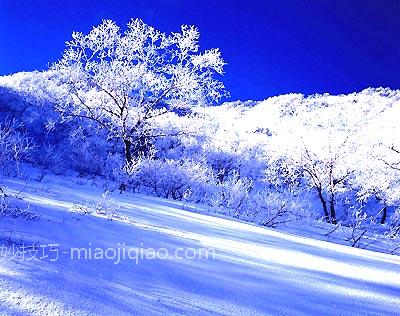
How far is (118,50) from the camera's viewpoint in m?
13.4

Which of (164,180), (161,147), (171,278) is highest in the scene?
(161,147)

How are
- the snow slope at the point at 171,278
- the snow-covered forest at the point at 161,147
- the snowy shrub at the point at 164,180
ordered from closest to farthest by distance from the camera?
the snow slope at the point at 171,278, the snow-covered forest at the point at 161,147, the snowy shrub at the point at 164,180

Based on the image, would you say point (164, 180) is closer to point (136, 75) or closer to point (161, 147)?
point (136, 75)

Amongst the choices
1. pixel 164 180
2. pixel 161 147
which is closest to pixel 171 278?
pixel 164 180

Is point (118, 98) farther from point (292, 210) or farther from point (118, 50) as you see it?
point (292, 210)

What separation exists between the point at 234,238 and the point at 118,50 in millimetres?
11189

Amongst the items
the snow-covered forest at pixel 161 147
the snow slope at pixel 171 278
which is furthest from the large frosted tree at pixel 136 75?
the snow slope at pixel 171 278

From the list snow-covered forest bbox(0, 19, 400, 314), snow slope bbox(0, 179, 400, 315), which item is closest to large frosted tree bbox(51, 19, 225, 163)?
snow-covered forest bbox(0, 19, 400, 314)

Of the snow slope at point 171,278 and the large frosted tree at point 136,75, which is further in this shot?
the large frosted tree at point 136,75

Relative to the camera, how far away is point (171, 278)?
2.12m

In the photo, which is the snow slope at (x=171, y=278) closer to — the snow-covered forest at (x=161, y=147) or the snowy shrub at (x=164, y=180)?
the snow-covered forest at (x=161, y=147)

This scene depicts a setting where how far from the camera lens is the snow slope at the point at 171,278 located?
65.7 inches

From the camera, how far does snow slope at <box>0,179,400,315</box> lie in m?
1.67

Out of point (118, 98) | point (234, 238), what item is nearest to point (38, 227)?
point (234, 238)
